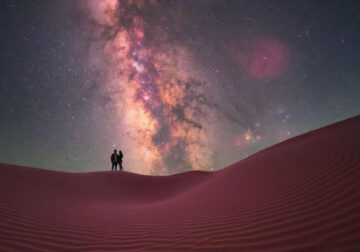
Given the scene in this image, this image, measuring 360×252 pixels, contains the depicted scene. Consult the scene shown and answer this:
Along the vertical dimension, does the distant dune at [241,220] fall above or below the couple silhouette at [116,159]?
below

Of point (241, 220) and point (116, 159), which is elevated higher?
point (116, 159)

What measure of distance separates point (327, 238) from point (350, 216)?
0.72 metres

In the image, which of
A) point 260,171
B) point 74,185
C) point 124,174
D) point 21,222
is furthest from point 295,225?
point 124,174

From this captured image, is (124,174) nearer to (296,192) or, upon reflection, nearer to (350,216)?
(296,192)

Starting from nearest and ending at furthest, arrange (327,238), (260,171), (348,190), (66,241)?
(327,238), (66,241), (348,190), (260,171)

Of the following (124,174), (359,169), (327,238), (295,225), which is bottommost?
(327,238)

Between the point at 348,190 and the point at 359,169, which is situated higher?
the point at 359,169

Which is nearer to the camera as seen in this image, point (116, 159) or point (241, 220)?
point (241, 220)

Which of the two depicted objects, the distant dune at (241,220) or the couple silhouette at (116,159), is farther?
the couple silhouette at (116,159)

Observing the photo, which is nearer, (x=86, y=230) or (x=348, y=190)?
(x=348, y=190)

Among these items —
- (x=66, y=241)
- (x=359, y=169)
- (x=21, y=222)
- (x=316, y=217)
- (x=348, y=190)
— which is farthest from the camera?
(x=359, y=169)

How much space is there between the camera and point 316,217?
3.32 m

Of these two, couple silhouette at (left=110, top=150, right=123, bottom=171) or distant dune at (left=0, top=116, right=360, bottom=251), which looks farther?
couple silhouette at (left=110, top=150, right=123, bottom=171)

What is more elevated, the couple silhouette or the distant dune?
the couple silhouette
